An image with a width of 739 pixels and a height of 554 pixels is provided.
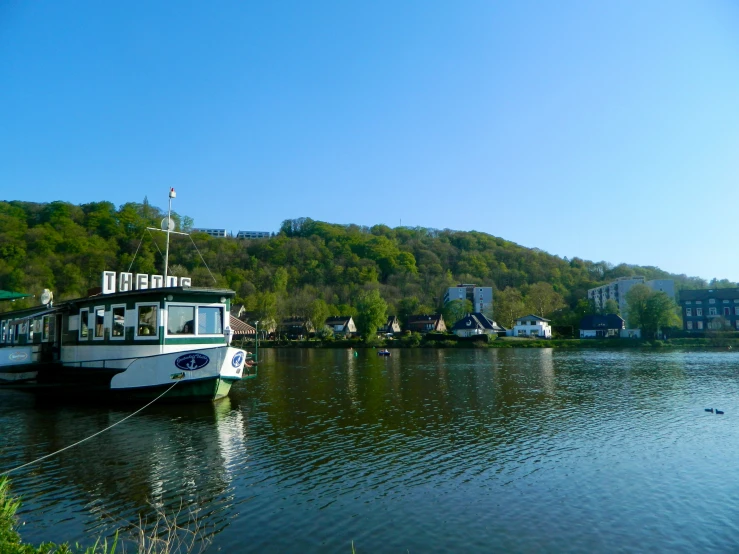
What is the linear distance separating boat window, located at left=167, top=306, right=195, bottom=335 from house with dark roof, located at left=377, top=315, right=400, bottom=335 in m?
103

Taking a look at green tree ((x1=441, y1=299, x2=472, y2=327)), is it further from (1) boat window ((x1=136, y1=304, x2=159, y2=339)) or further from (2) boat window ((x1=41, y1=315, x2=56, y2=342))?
(1) boat window ((x1=136, y1=304, x2=159, y2=339))

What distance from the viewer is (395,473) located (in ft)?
44.3

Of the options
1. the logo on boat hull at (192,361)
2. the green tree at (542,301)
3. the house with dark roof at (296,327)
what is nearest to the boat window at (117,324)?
the logo on boat hull at (192,361)

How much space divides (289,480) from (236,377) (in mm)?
11195

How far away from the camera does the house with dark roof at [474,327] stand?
107 m

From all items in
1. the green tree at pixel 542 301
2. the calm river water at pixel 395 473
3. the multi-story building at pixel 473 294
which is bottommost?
the calm river water at pixel 395 473

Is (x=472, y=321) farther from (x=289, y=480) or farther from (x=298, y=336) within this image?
(x=289, y=480)

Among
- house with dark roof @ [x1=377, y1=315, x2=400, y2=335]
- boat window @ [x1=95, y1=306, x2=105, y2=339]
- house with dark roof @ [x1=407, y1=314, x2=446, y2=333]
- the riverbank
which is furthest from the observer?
house with dark roof @ [x1=407, y1=314, x2=446, y2=333]

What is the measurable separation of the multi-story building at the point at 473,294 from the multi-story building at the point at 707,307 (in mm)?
49847

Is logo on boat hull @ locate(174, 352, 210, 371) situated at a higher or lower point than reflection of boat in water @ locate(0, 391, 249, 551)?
higher

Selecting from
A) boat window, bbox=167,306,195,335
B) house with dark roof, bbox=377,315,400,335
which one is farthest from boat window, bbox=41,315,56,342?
house with dark roof, bbox=377,315,400,335

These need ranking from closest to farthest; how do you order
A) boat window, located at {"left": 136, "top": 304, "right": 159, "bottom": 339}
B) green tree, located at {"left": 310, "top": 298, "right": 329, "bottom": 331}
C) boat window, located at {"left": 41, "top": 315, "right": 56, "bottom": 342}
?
1. boat window, located at {"left": 136, "top": 304, "right": 159, "bottom": 339}
2. boat window, located at {"left": 41, "top": 315, "right": 56, "bottom": 342}
3. green tree, located at {"left": 310, "top": 298, "right": 329, "bottom": 331}

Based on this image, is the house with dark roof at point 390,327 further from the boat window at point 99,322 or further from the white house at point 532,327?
the boat window at point 99,322

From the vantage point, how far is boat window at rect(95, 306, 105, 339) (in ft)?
80.0
